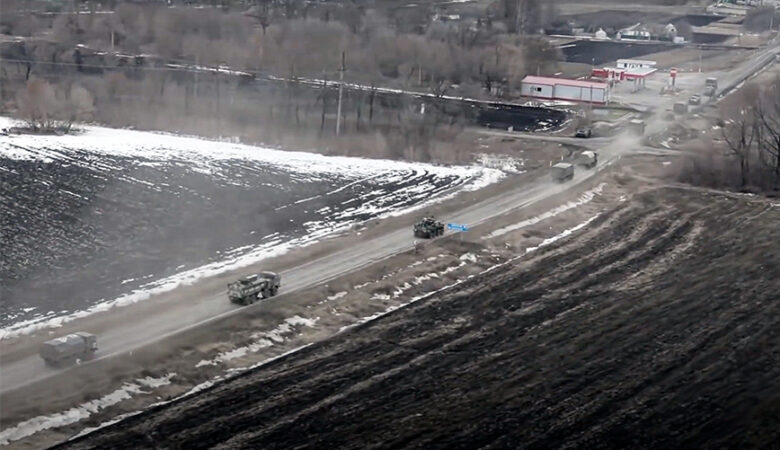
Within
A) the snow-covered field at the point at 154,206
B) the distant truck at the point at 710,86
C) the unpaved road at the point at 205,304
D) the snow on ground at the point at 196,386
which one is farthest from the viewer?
the distant truck at the point at 710,86

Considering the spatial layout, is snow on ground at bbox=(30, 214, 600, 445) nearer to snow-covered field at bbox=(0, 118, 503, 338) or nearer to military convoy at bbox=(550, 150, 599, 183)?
snow-covered field at bbox=(0, 118, 503, 338)

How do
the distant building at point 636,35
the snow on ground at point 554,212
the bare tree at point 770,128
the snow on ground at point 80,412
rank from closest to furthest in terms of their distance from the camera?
1. the snow on ground at point 80,412
2. the snow on ground at point 554,212
3. the bare tree at point 770,128
4. the distant building at point 636,35

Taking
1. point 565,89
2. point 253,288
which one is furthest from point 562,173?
point 565,89

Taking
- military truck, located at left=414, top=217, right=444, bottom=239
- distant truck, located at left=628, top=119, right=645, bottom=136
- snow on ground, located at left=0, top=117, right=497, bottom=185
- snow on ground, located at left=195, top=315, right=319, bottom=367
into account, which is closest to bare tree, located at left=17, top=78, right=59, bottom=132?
snow on ground, located at left=0, top=117, right=497, bottom=185

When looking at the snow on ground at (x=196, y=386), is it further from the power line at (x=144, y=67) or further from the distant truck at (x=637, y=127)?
the power line at (x=144, y=67)

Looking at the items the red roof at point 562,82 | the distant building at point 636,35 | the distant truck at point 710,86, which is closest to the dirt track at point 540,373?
the red roof at point 562,82

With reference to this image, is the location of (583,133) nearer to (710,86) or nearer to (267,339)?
(710,86)
